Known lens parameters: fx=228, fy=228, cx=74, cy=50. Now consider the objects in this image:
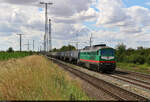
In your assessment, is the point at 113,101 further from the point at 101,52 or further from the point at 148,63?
the point at 148,63

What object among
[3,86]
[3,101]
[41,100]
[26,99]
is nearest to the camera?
[41,100]

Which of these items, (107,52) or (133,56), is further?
(133,56)

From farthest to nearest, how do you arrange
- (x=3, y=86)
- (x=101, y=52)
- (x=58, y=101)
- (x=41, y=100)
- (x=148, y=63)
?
(x=148, y=63) < (x=101, y=52) < (x=3, y=86) < (x=41, y=100) < (x=58, y=101)

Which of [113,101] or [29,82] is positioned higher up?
[29,82]

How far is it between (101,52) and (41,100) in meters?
17.3

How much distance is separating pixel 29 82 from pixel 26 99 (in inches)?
54.9

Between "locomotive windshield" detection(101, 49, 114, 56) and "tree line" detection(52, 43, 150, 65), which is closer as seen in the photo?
"locomotive windshield" detection(101, 49, 114, 56)

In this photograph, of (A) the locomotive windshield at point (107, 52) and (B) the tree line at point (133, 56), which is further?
(B) the tree line at point (133, 56)

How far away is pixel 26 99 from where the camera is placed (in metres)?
7.73

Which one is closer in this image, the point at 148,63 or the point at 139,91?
the point at 139,91

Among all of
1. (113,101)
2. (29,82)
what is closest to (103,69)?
(113,101)

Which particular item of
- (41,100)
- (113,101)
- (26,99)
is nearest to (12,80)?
(26,99)

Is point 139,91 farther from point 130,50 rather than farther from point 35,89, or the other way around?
point 130,50

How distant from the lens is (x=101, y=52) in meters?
23.8
